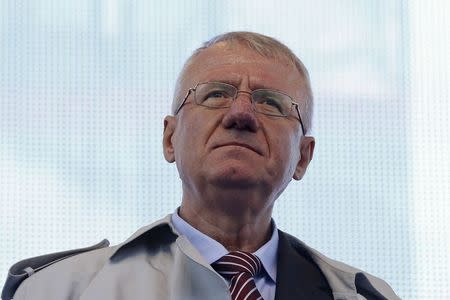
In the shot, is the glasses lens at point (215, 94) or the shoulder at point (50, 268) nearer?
the shoulder at point (50, 268)

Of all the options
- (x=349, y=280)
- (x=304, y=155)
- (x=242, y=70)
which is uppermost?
(x=242, y=70)

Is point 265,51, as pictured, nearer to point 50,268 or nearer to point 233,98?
point 233,98

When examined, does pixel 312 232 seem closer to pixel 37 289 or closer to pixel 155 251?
pixel 155 251

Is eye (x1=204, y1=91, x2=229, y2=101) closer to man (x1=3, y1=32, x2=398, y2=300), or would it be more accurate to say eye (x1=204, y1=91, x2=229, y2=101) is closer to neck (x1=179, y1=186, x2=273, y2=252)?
man (x1=3, y1=32, x2=398, y2=300)

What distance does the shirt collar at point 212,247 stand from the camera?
1198mm

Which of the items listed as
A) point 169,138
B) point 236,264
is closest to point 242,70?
point 169,138

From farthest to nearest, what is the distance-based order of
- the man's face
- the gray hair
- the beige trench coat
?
the gray hair → the man's face → the beige trench coat

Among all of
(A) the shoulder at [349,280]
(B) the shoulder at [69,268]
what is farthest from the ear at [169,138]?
(A) the shoulder at [349,280]

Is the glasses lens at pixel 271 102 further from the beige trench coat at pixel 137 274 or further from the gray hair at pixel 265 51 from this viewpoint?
the beige trench coat at pixel 137 274

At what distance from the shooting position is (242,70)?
1.26m

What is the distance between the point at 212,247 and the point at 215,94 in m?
0.19

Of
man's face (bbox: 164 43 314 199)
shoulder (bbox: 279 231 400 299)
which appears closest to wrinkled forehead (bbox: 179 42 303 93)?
man's face (bbox: 164 43 314 199)

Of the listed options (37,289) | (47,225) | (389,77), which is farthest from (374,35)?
(37,289)

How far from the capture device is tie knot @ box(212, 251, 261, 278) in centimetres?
117
